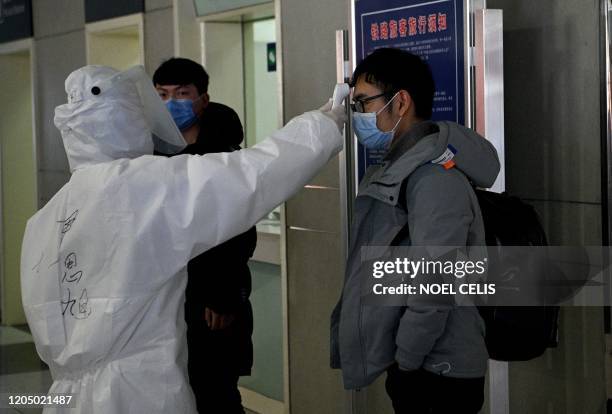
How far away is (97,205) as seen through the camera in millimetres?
2180

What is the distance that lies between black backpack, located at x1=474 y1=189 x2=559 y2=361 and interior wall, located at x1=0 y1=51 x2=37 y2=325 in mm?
6171

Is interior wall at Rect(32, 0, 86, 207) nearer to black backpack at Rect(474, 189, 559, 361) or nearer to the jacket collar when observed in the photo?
the jacket collar

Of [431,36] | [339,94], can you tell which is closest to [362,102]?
[339,94]

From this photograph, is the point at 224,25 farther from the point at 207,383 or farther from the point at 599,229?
the point at 599,229

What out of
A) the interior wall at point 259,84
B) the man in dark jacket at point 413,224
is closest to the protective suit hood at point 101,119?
the man in dark jacket at point 413,224

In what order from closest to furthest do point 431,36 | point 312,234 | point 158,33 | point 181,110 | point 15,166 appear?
point 431,36 → point 181,110 → point 312,234 → point 158,33 → point 15,166

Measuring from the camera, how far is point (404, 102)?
242 centimetres

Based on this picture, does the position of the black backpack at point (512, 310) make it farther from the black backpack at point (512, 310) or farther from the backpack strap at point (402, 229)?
the backpack strap at point (402, 229)

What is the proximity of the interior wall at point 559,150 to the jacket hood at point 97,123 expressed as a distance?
1.38m

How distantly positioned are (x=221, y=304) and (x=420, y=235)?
1.09 m

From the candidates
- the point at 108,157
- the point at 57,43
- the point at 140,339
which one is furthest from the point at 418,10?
the point at 57,43

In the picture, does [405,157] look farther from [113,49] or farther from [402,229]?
[113,49]

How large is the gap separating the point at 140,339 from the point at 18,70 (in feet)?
20.7

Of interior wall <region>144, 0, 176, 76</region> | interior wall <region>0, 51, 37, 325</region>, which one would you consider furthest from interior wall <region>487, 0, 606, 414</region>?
interior wall <region>0, 51, 37, 325</region>
